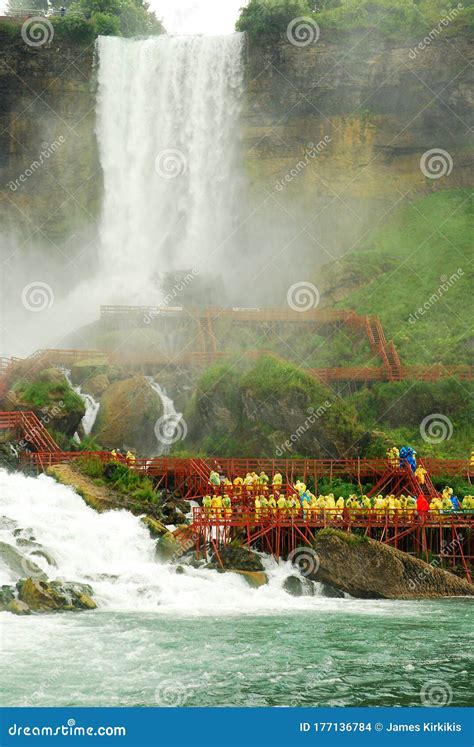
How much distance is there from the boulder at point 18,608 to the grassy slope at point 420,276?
31409mm

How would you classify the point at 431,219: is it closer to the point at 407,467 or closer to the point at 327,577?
the point at 407,467

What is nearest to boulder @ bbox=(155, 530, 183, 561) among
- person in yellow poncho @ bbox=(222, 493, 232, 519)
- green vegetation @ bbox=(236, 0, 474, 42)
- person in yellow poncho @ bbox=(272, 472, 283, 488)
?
person in yellow poncho @ bbox=(222, 493, 232, 519)

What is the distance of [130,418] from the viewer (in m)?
46.7

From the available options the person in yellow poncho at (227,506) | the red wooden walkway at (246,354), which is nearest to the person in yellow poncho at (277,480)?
the person in yellow poncho at (227,506)

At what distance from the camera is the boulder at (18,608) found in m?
26.6

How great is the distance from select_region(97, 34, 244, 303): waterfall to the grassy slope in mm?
11958

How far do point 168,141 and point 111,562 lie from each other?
45.4 metres

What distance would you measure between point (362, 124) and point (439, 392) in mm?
28551

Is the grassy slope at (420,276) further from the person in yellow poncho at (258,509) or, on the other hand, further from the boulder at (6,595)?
the boulder at (6,595)

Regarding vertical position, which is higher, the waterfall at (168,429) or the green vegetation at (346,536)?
the waterfall at (168,429)

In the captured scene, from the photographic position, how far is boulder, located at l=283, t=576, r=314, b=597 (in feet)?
104

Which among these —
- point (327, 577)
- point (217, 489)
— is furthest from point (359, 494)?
point (327, 577)

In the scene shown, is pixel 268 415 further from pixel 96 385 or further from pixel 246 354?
pixel 96 385

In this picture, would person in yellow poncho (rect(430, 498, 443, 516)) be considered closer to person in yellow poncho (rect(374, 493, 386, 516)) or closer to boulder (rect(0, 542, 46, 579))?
person in yellow poncho (rect(374, 493, 386, 516))
